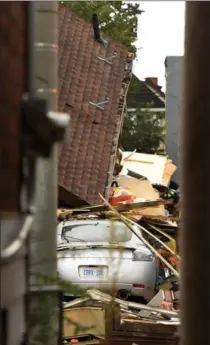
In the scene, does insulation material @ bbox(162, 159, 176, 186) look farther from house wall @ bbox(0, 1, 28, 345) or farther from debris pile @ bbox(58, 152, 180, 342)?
house wall @ bbox(0, 1, 28, 345)

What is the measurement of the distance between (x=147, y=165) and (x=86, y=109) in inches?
216

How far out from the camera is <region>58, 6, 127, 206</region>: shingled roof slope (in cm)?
1941

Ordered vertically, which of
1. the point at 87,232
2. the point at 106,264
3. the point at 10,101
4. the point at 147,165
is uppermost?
the point at 147,165

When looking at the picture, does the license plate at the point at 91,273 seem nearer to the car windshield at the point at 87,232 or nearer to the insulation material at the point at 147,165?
the car windshield at the point at 87,232

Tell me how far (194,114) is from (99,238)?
5724 millimetres

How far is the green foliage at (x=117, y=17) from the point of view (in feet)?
123

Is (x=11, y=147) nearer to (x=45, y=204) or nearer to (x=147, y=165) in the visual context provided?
(x=45, y=204)

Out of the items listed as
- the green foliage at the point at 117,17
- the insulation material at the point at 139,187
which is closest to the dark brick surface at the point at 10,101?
the insulation material at the point at 139,187

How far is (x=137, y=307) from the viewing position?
10070 mm

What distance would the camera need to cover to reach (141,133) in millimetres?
42562

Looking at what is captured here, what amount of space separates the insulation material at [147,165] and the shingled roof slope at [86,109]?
307 centimetres

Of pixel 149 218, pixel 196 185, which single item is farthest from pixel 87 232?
pixel 196 185

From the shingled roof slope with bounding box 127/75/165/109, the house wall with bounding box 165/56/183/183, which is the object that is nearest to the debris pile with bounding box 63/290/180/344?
the house wall with bounding box 165/56/183/183

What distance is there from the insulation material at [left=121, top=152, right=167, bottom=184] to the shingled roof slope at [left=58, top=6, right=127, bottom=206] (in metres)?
3.07
